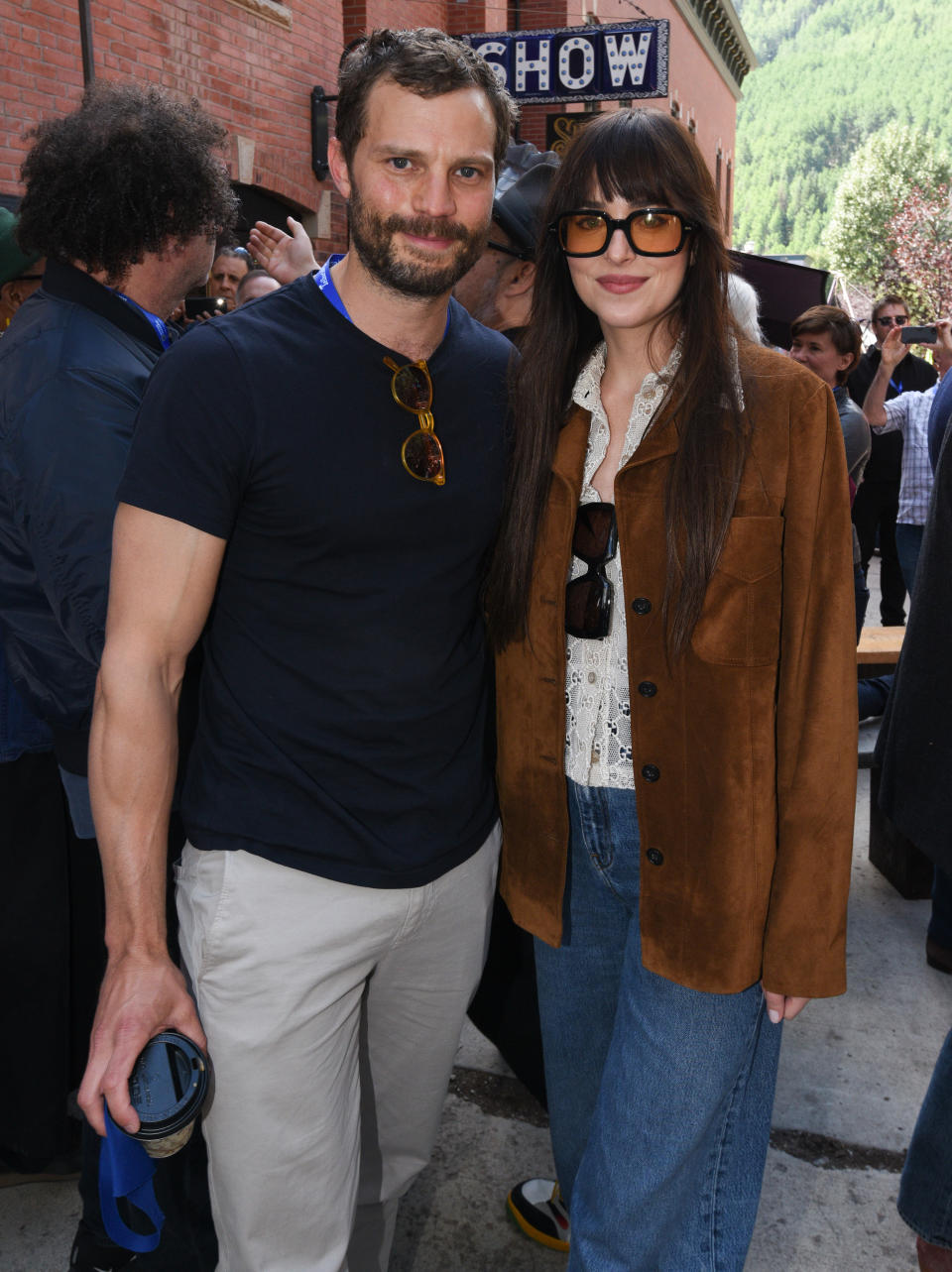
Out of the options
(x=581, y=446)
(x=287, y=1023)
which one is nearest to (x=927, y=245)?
(x=581, y=446)

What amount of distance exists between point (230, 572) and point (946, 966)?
Answer: 288 centimetres

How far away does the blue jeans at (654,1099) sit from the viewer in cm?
175

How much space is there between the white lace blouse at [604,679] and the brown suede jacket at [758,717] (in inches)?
2.4

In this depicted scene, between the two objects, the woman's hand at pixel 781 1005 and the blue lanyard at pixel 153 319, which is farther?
the blue lanyard at pixel 153 319

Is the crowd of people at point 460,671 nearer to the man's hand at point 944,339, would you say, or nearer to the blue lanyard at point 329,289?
the blue lanyard at point 329,289

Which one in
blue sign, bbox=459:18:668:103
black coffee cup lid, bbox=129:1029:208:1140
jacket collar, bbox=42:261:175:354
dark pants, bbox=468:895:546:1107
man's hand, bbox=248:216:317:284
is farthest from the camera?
blue sign, bbox=459:18:668:103

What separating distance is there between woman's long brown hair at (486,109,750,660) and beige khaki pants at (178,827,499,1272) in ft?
1.69

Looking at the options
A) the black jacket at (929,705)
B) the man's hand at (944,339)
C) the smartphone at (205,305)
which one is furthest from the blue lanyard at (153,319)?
the man's hand at (944,339)

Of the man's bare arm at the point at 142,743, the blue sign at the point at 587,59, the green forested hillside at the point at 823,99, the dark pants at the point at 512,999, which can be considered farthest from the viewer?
the green forested hillside at the point at 823,99

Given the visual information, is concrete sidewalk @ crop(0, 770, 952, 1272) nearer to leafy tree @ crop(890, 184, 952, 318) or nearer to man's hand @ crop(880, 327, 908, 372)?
man's hand @ crop(880, 327, 908, 372)

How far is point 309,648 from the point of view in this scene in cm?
171

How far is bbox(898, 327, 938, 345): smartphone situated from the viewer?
8.38 m

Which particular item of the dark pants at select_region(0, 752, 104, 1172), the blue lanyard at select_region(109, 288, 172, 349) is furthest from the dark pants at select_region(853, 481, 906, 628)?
the dark pants at select_region(0, 752, 104, 1172)

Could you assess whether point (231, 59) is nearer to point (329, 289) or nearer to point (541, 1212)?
point (329, 289)
